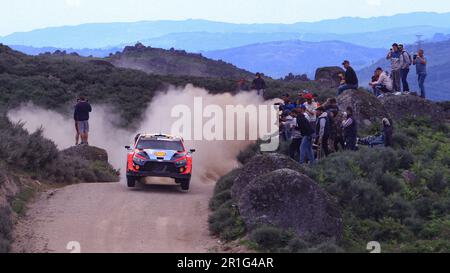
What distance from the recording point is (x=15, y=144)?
21297 millimetres

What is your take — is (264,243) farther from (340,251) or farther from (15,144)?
(15,144)

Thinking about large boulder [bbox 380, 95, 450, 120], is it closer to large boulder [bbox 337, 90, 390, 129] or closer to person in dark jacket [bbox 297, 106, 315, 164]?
large boulder [bbox 337, 90, 390, 129]

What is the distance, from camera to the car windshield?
2184 cm

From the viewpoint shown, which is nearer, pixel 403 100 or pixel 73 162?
pixel 73 162

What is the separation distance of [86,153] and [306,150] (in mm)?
10581

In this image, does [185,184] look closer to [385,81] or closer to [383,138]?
[383,138]

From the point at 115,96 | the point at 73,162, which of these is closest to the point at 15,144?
the point at 73,162

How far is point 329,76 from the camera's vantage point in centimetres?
5662

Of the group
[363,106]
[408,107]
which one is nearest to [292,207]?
[363,106]

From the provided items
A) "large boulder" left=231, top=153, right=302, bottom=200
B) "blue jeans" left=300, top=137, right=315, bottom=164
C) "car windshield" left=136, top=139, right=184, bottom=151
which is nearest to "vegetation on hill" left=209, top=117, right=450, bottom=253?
"blue jeans" left=300, top=137, right=315, bottom=164

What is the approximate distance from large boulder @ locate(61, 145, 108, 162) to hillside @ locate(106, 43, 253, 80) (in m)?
57.8

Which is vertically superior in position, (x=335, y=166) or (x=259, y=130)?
(x=335, y=166)

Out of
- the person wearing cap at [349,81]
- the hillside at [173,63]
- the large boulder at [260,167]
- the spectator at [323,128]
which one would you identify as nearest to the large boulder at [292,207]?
the large boulder at [260,167]

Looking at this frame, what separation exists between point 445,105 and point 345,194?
22.3 meters
